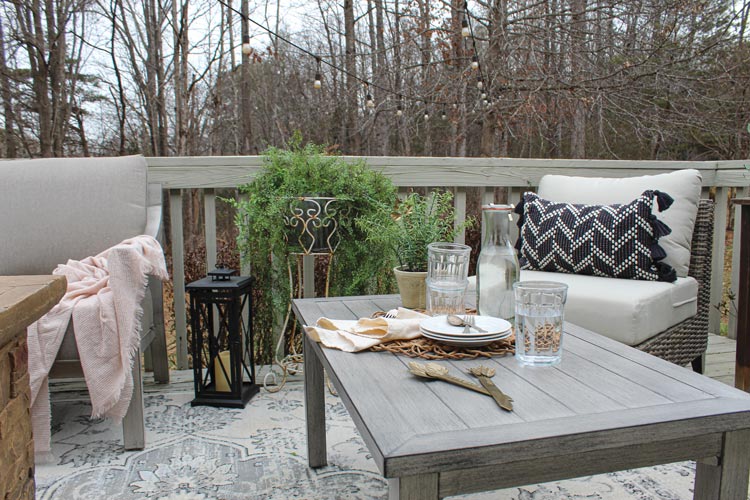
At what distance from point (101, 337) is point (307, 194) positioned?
36.1 inches

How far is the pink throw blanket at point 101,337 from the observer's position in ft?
5.58

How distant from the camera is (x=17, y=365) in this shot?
81 centimetres

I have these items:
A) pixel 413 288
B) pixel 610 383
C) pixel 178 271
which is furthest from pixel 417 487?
pixel 178 271

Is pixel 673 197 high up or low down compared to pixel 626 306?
up

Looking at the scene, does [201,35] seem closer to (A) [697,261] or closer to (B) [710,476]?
(A) [697,261]

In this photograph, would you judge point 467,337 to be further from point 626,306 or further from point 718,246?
point 718,246

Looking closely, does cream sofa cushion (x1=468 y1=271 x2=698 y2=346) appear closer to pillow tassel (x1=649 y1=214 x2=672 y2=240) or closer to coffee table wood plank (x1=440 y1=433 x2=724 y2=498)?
pillow tassel (x1=649 y1=214 x2=672 y2=240)

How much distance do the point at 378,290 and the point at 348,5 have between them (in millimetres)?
5523

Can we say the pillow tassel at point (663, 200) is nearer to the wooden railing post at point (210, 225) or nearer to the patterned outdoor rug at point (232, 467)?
the patterned outdoor rug at point (232, 467)

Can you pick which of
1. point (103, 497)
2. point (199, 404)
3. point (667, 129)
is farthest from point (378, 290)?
point (667, 129)

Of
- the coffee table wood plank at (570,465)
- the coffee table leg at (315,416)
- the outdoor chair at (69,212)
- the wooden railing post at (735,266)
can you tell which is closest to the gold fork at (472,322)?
the coffee table wood plank at (570,465)

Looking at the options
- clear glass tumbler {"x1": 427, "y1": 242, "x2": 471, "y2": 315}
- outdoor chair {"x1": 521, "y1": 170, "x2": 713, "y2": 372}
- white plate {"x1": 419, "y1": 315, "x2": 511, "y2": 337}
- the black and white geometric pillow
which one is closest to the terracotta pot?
clear glass tumbler {"x1": 427, "y1": 242, "x2": 471, "y2": 315}

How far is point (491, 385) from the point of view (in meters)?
0.98

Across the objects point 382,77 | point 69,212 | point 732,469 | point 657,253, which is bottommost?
point 732,469
